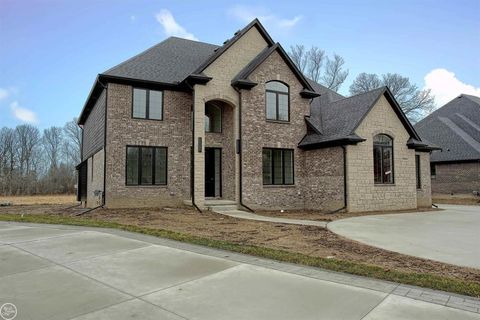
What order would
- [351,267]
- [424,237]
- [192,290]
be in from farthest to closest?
[424,237], [351,267], [192,290]

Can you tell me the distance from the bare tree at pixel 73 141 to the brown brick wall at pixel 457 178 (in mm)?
50281

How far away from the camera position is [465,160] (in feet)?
87.9

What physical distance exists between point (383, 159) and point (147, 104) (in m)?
11.8

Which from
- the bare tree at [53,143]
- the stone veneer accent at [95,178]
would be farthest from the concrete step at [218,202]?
the bare tree at [53,143]

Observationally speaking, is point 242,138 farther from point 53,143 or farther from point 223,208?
point 53,143

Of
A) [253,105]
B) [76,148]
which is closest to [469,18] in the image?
[253,105]

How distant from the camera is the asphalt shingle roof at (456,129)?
90.6 feet

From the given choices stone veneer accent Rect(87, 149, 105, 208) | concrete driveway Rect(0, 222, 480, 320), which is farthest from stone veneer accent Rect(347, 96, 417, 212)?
stone veneer accent Rect(87, 149, 105, 208)

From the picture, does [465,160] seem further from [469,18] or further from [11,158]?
[11,158]

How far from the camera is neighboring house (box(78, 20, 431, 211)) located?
15781 millimetres

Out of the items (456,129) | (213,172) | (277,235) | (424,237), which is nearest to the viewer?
(424,237)

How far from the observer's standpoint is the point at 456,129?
30547 millimetres

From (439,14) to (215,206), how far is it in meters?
12.5

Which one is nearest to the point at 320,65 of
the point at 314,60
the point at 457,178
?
the point at 314,60
